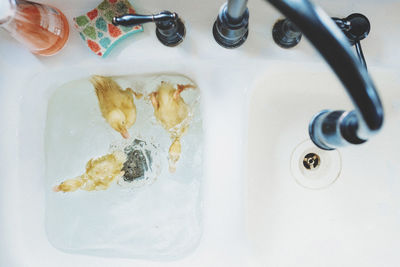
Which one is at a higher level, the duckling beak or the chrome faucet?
the chrome faucet

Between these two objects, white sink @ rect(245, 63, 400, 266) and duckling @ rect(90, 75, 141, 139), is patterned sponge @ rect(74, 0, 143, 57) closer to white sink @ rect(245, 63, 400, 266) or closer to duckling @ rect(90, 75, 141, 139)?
duckling @ rect(90, 75, 141, 139)

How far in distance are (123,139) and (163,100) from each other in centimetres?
11

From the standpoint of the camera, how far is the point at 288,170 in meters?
0.61

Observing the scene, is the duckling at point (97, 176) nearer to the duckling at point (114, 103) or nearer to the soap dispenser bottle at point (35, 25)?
the duckling at point (114, 103)

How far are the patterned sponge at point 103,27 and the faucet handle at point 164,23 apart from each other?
0.17 ft

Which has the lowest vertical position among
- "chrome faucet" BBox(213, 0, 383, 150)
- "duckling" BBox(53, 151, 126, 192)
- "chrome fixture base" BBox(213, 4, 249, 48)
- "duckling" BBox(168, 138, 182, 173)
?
"duckling" BBox(53, 151, 126, 192)

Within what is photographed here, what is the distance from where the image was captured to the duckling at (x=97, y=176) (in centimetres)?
60

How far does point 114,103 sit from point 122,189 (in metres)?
0.16

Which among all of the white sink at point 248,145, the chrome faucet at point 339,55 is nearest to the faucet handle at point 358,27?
the white sink at point 248,145

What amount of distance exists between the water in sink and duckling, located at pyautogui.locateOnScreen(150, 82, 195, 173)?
0.4 inches

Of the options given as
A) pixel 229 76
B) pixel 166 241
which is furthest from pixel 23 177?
pixel 229 76

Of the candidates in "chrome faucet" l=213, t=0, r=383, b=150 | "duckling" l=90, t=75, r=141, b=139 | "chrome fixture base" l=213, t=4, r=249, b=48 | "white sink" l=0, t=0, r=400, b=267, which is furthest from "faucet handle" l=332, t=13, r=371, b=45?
"duckling" l=90, t=75, r=141, b=139

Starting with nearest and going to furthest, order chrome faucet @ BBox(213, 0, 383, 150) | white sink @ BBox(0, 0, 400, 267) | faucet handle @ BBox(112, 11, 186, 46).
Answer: chrome faucet @ BBox(213, 0, 383, 150) < faucet handle @ BBox(112, 11, 186, 46) < white sink @ BBox(0, 0, 400, 267)

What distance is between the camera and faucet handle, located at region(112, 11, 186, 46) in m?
0.45
